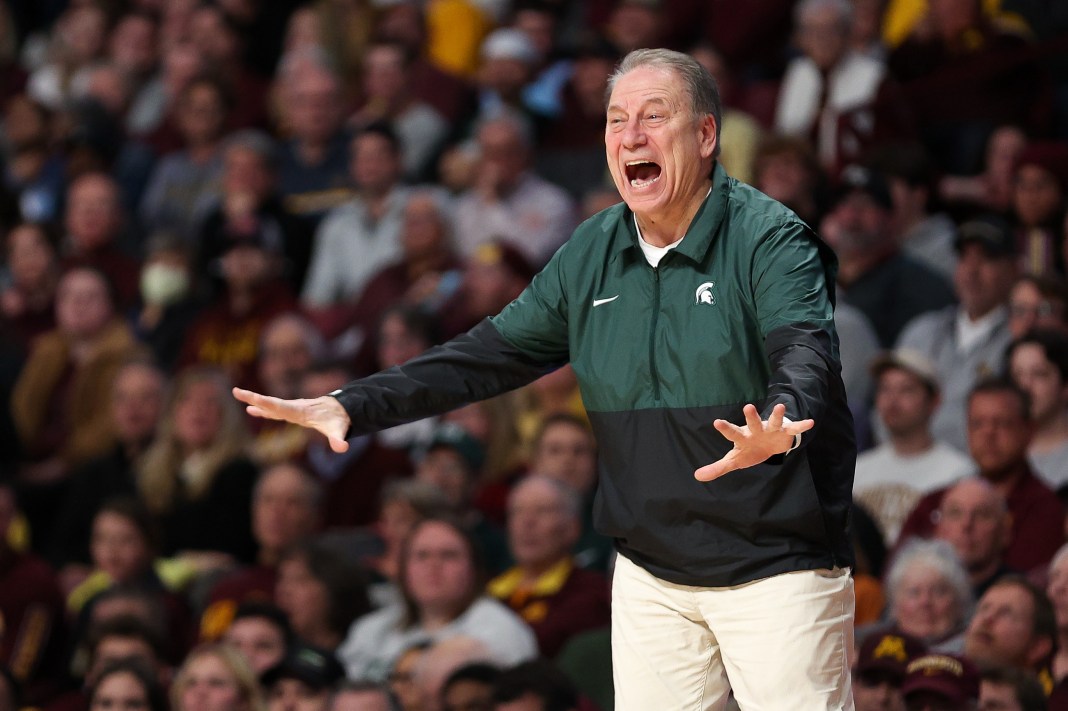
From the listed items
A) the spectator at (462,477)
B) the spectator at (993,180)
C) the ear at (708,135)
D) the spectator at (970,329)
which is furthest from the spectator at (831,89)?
the ear at (708,135)

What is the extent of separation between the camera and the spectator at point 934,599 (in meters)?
5.19

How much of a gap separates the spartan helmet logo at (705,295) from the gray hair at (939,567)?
2.46 meters

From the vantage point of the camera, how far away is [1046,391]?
603 cm

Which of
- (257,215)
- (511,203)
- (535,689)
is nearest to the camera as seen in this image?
(535,689)

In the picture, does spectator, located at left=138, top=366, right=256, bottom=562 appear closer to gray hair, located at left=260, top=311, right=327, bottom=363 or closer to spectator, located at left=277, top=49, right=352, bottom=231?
gray hair, located at left=260, top=311, right=327, bottom=363

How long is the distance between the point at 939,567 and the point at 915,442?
1118mm

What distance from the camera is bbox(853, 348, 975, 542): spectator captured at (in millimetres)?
6156

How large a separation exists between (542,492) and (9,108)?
6.21 meters

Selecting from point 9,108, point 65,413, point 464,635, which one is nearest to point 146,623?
point 464,635

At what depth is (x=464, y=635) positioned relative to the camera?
5.65 meters

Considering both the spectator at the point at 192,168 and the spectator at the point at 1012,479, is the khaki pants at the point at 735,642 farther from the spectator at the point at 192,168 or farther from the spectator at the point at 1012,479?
the spectator at the point at 192,168

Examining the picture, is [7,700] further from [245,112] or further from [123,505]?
[245,112]

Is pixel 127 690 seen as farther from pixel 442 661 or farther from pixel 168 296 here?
pixel 168 296

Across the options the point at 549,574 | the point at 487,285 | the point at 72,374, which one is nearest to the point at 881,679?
the point at 549,574
